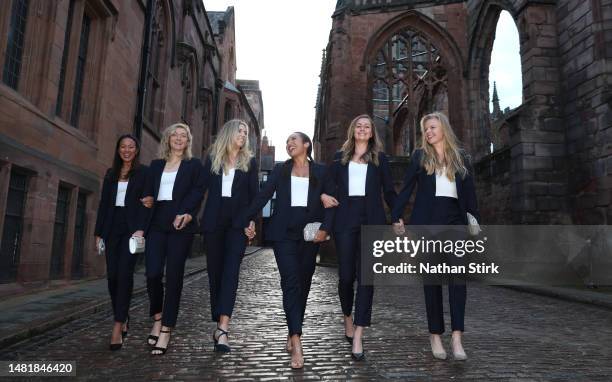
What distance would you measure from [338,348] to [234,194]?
1624 millimetres

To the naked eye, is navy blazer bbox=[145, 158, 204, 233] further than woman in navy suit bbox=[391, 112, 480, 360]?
Yes

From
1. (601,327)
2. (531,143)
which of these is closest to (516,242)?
(531,143)

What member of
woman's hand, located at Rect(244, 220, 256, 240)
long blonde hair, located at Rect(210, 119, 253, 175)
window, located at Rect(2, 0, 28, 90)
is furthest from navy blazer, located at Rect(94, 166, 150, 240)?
window, located at Rect(2, 0, 28, 90)

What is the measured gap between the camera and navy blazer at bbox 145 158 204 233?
3619 mm

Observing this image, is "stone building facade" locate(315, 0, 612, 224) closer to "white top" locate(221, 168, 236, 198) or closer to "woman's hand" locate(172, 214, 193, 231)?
"white top" locate(221, 168, 236, 198)

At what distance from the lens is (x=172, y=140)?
3.86 metres

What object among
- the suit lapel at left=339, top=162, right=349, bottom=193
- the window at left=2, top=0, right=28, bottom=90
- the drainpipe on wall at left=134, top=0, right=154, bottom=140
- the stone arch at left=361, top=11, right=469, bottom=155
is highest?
the stone arch at left=361, top=11, right=469, bottom=155

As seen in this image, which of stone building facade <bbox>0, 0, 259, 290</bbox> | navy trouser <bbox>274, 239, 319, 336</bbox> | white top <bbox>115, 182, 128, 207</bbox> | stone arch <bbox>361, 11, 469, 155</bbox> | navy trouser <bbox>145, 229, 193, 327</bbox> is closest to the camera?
navy trouser <bbox>274, 239, 319, 336</bbox>

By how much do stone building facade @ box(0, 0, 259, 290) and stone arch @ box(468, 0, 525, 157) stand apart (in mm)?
11924

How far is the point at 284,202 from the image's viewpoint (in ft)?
11.2

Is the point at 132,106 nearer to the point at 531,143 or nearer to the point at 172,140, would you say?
the point at 172,140

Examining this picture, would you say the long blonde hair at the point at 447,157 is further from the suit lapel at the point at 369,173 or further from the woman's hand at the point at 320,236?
the woman's hand at the point at 320,236

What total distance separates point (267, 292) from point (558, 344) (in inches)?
195

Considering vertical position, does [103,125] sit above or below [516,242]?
above
